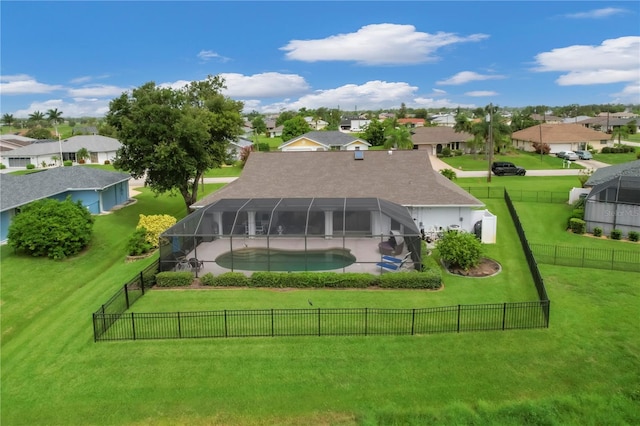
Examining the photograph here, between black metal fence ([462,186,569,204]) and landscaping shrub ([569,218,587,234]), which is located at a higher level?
black metal fence ([462,186,569,204])

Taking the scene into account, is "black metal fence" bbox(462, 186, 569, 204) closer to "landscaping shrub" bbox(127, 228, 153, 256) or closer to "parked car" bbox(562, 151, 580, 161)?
"parked car" bbox(562, 151, 580, 161)

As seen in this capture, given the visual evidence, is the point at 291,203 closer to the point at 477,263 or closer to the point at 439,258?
the point at 439,258

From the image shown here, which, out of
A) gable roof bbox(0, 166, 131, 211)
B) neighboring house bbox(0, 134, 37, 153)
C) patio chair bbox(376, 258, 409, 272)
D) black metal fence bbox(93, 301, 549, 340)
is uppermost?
neighboring house bbox(0, 134, 37, 153)

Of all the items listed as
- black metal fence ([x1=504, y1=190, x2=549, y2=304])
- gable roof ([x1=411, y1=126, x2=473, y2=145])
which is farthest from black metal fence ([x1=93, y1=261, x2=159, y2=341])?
gable roof ([x1=411, y1=126, x2=473, y2=145])

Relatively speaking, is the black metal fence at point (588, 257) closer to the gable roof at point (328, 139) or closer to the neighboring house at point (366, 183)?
the neighboring house at point (366, 183)

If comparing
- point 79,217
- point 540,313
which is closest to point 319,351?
point 540,313

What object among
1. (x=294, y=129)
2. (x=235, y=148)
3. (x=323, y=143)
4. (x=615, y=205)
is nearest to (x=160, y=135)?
(x=615, y=205)
